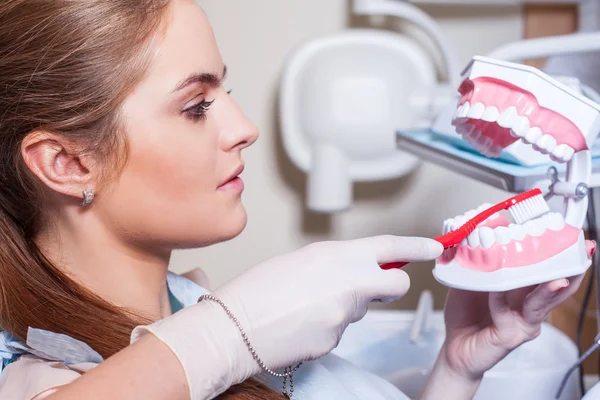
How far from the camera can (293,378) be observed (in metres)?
0.89

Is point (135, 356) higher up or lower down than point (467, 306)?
higher up

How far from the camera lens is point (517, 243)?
0.79 meters

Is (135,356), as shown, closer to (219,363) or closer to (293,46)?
(219,363)

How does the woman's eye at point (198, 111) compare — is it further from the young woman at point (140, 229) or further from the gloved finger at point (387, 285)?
the gloved finger at point (387, 285)

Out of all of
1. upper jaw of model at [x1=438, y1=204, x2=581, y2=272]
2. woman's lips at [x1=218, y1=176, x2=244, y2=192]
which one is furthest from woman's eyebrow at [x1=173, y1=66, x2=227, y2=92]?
upper jaw of model at [x1=438, y1=204, x2=581, y2=272]

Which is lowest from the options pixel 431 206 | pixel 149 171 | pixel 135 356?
pixel 431 206

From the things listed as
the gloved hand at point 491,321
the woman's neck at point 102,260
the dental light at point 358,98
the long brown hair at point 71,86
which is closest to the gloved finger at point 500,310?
the gloved hand at point 491,321

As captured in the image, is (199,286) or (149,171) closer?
(149,171)

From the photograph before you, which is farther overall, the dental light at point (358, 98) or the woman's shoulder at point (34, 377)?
the dental light at point (358, 98)

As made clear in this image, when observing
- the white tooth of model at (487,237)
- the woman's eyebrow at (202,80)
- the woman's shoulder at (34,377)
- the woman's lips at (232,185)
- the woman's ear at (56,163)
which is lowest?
the woman's shoulder at (34,377)

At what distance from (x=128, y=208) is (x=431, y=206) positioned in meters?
1.05

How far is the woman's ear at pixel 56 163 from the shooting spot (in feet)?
2.61

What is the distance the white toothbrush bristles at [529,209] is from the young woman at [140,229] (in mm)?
78

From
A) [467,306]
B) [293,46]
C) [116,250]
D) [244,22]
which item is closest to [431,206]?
[293,46]
